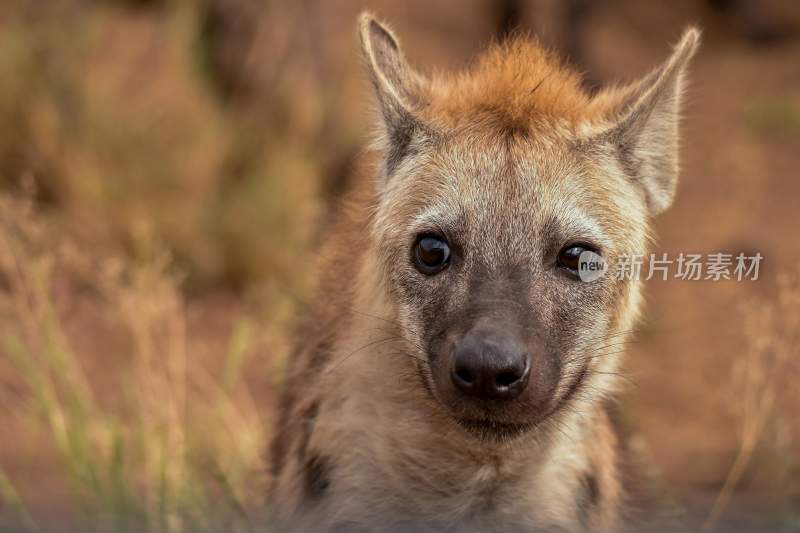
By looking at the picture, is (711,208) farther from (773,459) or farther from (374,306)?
(374,306)

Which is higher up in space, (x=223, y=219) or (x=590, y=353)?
(x=223, y=219)

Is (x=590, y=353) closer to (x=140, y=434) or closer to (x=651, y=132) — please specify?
(x=651, y=132)

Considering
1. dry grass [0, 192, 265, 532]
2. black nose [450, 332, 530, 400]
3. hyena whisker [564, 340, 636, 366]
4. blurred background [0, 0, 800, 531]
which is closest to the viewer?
black nose [450, 332, 530, 400]

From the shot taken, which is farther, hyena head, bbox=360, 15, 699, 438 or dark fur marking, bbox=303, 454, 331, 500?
dark fur marking, bbox=303, 454, 331, 500

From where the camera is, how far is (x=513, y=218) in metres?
2.34

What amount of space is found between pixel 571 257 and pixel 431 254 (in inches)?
12.4

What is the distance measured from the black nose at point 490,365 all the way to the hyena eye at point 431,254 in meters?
0.30

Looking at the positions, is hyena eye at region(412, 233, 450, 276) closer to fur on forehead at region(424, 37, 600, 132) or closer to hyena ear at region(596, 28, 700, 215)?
fur on forehead at region(424, 37, 600, 132)

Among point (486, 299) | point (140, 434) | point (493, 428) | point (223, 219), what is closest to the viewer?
point (486, 299)

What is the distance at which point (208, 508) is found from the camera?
10.6ft

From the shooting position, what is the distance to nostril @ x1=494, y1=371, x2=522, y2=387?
2127mm

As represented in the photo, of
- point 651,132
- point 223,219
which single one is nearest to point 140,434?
point 651,132

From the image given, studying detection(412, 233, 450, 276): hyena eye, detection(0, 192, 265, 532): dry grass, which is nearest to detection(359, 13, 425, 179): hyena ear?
detection(412, 233, 450, 276): hyena eye

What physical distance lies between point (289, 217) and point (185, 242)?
2.05 feet
